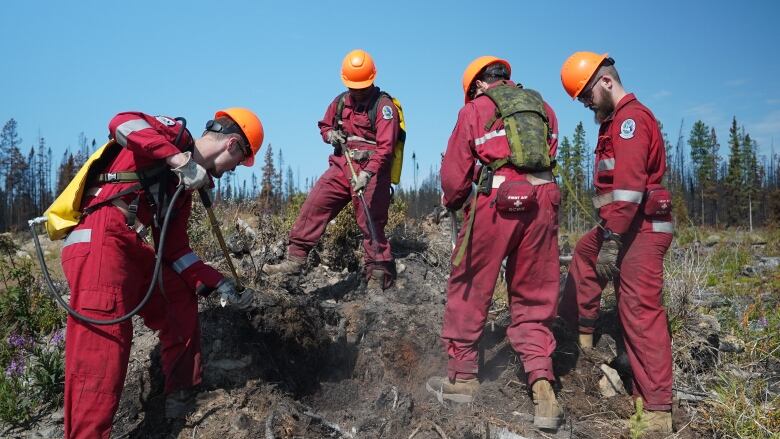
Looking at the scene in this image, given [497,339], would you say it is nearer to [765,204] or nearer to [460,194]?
[460,194]

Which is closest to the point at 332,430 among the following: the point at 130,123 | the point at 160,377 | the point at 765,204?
the point at 160,377

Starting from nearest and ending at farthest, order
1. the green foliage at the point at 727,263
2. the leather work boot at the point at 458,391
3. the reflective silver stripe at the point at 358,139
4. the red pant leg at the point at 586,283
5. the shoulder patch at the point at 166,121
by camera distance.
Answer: the shoulder patch at the point at 166,121
the leather work boot at the point at 458,391
the red pant leg at the point at 586,283
the reflective silver stripe at the point at 358,139
the green foliage at the point at 727,263

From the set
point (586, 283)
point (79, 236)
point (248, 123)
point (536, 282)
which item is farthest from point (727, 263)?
point (79, 236)

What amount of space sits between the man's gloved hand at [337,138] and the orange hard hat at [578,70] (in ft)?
9.13

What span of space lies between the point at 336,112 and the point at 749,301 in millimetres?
5507

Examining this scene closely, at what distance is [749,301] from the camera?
6953 millimetres

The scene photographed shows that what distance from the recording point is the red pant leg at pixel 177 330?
392 centimetres

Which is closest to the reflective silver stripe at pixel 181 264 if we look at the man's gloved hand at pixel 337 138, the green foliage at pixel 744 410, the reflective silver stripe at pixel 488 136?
the reflective silver stripe at pixel 488 136

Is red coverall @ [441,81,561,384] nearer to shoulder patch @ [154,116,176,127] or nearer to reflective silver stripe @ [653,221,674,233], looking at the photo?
reflective silver stripe @ [653,221,674,233]

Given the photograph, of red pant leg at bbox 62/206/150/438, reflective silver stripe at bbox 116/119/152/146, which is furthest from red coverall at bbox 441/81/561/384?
red pant leg at bbox 62/206/150/438

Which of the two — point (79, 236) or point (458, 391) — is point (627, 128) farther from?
point (79, 236)

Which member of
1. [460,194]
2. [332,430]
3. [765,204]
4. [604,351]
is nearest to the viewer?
[332,430]

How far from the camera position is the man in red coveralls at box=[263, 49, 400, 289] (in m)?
6.23

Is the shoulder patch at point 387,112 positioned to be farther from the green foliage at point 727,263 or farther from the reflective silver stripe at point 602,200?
the green foliage at point 727,263
